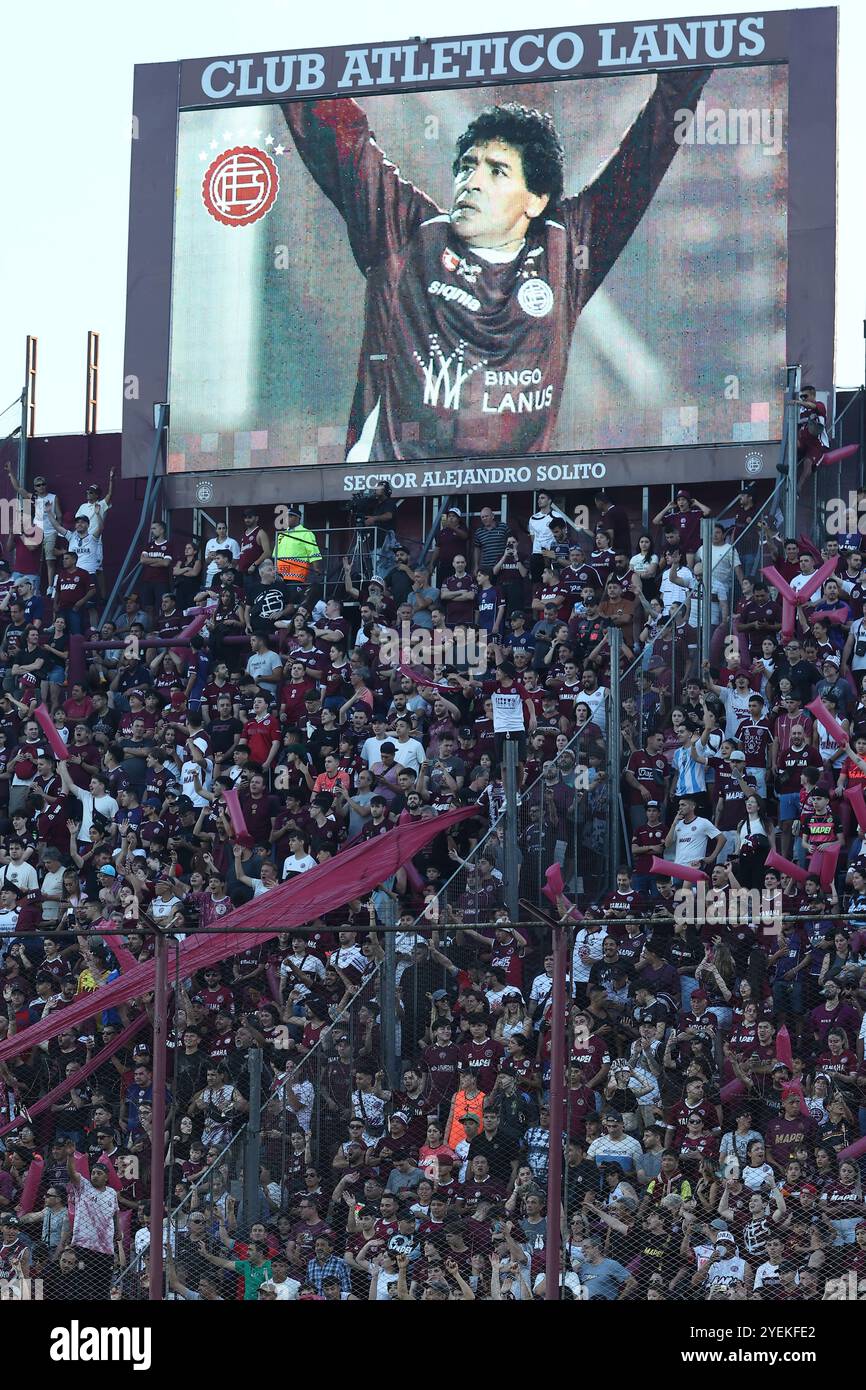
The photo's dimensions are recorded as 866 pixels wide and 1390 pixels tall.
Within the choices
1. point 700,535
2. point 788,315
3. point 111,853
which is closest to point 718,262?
point 788,315

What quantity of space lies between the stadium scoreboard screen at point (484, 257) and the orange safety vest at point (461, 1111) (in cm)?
1055

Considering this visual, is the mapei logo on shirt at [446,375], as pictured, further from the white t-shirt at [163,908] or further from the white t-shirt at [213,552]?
the white t-shirt at [163,908]

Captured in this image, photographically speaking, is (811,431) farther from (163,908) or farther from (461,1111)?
(461,1111)

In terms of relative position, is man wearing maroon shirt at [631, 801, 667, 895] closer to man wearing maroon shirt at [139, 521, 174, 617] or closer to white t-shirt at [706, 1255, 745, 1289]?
white t-shirt at [706, 1255, 745, 1289]

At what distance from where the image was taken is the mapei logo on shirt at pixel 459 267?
24.8 metres

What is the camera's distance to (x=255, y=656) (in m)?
22.8

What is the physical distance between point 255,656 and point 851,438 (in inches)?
248

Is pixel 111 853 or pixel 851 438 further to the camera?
pixel 851 438

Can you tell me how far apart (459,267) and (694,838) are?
8441 millimetres

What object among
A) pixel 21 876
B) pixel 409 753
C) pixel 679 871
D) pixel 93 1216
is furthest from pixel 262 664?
pixel 93 1216

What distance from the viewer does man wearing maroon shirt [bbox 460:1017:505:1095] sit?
14773 millimetres

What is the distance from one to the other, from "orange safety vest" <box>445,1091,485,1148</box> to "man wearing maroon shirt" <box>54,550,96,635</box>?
11.3m

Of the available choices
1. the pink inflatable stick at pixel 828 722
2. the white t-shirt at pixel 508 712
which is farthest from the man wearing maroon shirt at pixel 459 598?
the pink inflatable stick at pixel 828 722
